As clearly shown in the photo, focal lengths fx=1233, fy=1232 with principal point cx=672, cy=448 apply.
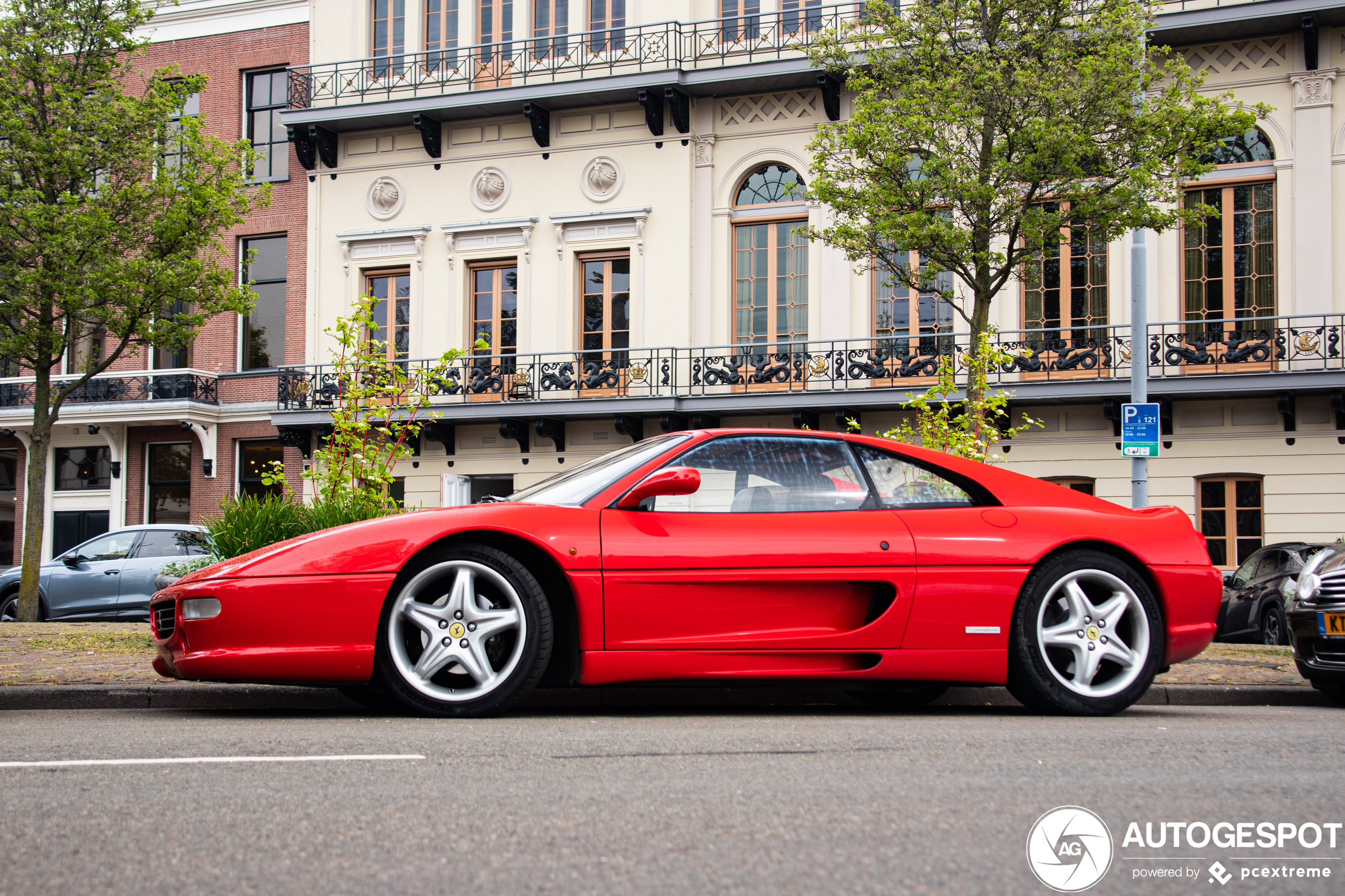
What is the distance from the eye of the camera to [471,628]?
5.12 m

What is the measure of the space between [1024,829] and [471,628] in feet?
8.69

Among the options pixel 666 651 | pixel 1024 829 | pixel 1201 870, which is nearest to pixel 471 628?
pixel 666 651

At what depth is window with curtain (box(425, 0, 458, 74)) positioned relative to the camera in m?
23.3

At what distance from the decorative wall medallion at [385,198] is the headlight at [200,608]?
19.2 metres

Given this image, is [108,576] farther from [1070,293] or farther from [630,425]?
[1070,293]

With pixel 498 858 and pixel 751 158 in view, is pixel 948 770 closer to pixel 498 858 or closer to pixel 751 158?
pixel 498 858

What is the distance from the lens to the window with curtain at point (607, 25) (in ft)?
72.8

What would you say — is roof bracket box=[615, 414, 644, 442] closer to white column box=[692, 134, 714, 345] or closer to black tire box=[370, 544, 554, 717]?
white column box=[692, 134, 714, 345]

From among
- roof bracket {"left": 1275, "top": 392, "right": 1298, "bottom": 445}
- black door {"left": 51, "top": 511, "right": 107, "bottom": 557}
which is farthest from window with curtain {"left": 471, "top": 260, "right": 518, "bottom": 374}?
roof bracket {"left": 1275, "top": 392, "right": 1298, "bottom": 445}

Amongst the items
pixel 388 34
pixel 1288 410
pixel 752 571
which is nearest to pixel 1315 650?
pixel 752 571

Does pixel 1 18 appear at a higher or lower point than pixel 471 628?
higher

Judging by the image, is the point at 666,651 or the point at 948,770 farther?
the point at 666,651

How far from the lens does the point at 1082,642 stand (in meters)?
5.47

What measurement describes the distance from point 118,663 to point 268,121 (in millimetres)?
19767
